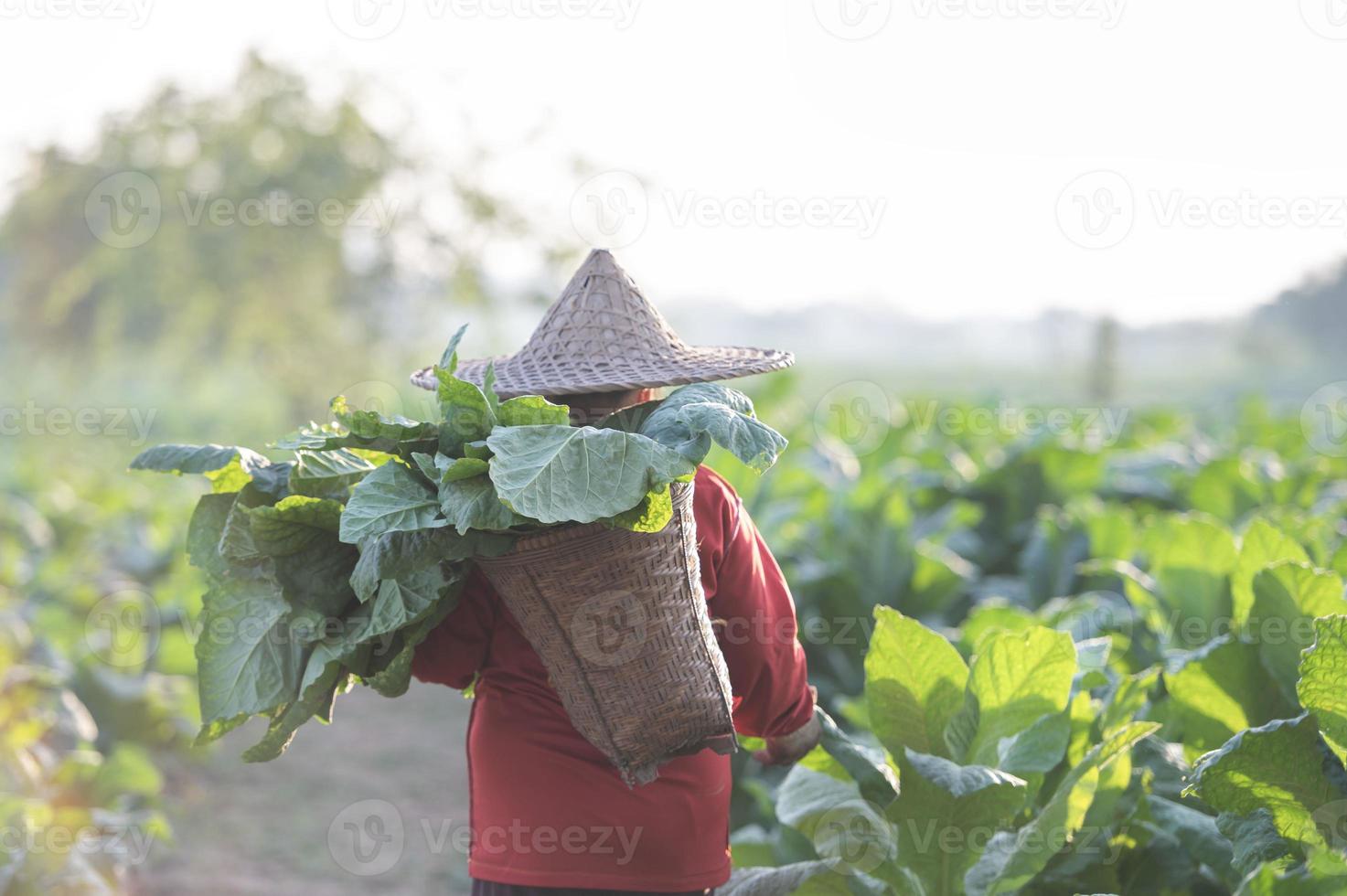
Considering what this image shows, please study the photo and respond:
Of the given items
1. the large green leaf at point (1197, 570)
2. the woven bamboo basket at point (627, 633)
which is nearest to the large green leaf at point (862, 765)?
the woven bamboo basket at point (627, 633)

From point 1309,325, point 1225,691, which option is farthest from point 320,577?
point 1309,325

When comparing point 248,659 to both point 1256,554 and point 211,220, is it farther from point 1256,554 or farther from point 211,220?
point 211,220

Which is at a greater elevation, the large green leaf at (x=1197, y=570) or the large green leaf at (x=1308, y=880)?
the large green leaf at (x=1197, y=570)

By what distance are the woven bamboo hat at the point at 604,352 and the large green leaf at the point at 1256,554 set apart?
4.70ft

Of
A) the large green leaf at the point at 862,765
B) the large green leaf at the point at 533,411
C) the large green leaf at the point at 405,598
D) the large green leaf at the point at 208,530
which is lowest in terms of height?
the large green leaf at the point at 862,765

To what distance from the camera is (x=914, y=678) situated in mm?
2557

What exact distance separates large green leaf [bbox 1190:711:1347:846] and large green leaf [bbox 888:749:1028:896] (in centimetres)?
39

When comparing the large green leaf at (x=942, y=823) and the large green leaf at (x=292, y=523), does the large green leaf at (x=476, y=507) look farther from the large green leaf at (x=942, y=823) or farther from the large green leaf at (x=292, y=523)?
the large green leaf at (x=942, y=823)

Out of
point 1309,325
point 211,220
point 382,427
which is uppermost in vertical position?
point 211,220

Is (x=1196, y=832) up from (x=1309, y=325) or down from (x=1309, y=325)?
down

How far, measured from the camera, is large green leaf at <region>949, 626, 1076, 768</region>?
2.43 metres

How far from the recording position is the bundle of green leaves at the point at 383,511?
1.83m

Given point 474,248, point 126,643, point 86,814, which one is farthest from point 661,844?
point 474,248

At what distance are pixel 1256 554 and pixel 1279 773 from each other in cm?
102
